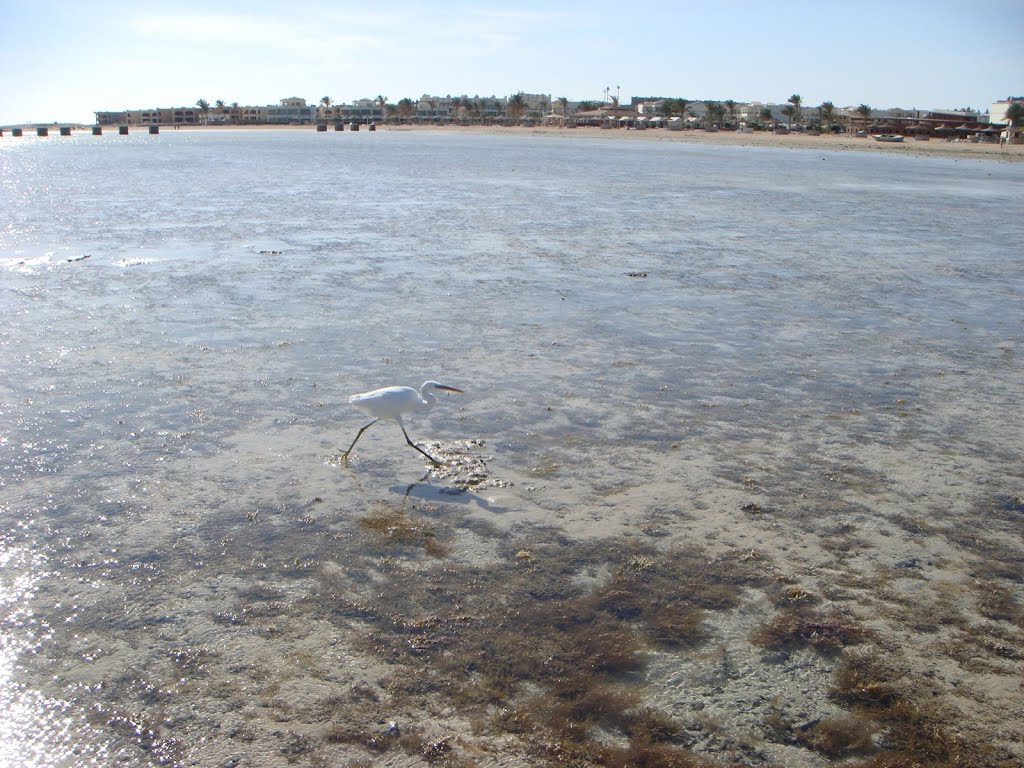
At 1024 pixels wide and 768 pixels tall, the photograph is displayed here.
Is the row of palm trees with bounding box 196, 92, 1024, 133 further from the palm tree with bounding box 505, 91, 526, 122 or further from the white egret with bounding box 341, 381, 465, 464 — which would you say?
the white egret with bounding box 341, 381, 465, 464

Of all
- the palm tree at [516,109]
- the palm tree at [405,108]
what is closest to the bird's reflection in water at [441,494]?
the palm tree at [516,109]

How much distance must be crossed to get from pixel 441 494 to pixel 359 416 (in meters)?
1.66

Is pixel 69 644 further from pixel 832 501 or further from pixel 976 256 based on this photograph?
pixel 976 256

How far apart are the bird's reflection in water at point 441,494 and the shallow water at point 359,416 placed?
0.02 m

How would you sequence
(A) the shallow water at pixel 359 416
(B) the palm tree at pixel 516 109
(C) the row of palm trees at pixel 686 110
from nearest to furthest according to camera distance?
(A) the shallow water at pixel 359 416, (C) the row of palm trees at pixel 686 110, (B) the palm tree at pixel 516 109

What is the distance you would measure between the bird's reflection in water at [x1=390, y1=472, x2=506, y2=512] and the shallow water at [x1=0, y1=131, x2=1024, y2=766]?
21mm

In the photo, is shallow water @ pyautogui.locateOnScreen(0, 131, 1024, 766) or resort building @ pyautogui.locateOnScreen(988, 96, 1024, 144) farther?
resort building @ pyautogui.locateOnScreen(988, 96, 1024, 144)

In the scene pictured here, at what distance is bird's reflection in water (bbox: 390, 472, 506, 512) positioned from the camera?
5.80m

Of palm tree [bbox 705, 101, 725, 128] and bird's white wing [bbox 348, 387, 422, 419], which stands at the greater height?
palm tree [bbox 705, 101, 725, 128]

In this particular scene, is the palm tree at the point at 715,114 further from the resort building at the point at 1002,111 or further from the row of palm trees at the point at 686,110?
the resort building at the point at 1002,111

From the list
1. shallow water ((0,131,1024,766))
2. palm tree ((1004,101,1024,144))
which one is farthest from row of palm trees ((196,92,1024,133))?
shallow water ((0,131,1024,766))

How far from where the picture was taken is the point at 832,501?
584cm

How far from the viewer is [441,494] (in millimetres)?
5910

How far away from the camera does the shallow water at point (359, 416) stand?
441 cm
